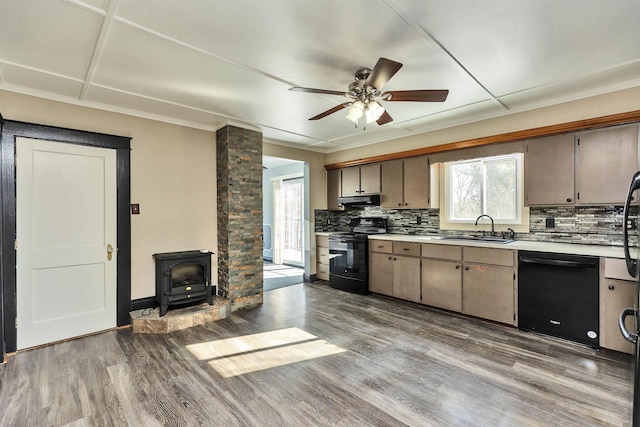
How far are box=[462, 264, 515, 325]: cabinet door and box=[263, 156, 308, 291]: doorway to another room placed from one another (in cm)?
391

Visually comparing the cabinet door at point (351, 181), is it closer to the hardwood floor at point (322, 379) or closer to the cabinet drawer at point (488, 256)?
the cabinet drawer at point (488, 256)

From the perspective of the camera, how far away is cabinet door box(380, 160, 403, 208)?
4746mm

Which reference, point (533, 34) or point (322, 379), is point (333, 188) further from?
point (533, 34)

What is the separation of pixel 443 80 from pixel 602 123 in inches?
→ 66.4

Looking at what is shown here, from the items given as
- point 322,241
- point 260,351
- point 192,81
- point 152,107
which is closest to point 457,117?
point 322,241

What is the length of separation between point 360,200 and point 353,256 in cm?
96

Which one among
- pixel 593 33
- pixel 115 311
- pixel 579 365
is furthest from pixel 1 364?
pixel 593 33

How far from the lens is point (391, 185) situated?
4.84 m

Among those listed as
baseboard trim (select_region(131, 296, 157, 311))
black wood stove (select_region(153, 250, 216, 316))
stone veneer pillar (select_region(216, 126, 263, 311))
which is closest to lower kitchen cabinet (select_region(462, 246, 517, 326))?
stone veneer pillar (select_region(216, 126, 263, 311))

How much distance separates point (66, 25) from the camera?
6.48 feet

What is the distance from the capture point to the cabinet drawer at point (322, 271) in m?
5.63

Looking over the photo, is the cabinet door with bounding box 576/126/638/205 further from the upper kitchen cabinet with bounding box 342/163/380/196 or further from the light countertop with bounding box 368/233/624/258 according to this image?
the upper kitchen cabinet with bounding box 342/163/380/196

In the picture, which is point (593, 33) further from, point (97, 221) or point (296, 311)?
point (97, 221)

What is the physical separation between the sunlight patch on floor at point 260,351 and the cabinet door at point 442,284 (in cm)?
169
